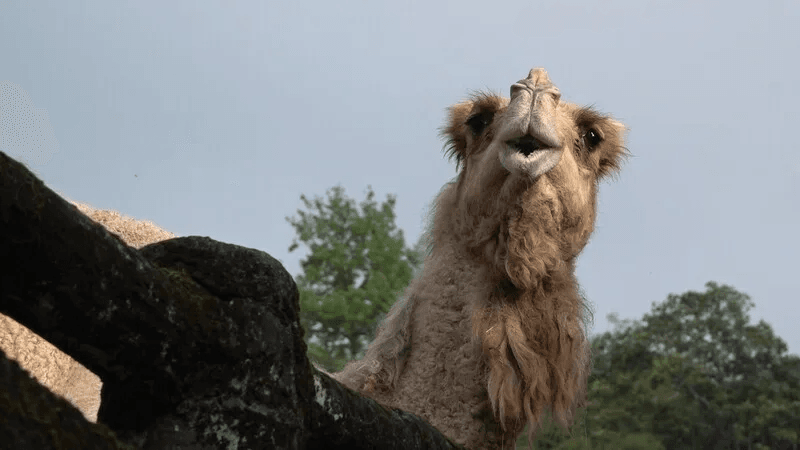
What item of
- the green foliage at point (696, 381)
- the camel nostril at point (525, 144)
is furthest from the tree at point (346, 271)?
the camel nostril at point (525, 144)

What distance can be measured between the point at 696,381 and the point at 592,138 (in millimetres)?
25721

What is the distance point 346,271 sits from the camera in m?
22.4

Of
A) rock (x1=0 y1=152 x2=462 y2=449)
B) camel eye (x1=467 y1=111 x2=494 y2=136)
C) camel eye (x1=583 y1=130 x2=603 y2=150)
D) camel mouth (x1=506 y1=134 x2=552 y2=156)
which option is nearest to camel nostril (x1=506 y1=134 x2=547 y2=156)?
camel mouth (x1=506 y1=134 x2=552 y2=156)

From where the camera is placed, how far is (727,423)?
96.5ft

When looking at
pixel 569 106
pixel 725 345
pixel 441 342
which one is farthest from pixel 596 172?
pixel 725 345

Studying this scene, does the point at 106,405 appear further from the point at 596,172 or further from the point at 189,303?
the point at 596,172

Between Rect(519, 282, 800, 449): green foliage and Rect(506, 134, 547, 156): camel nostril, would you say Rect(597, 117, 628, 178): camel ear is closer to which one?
Rect(506, 134, 547, 156): camel nostril

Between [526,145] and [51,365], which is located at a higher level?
[526,145]

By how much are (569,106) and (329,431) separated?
4.13 meters

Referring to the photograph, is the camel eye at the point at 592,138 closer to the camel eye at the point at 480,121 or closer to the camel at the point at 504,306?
the camel at the point at 504,306

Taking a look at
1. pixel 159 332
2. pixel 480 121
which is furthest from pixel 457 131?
pixel 159 332

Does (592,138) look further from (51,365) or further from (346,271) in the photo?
(346,271)

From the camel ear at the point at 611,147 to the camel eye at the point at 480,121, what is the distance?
2.54 feet

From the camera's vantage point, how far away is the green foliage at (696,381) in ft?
92.0
